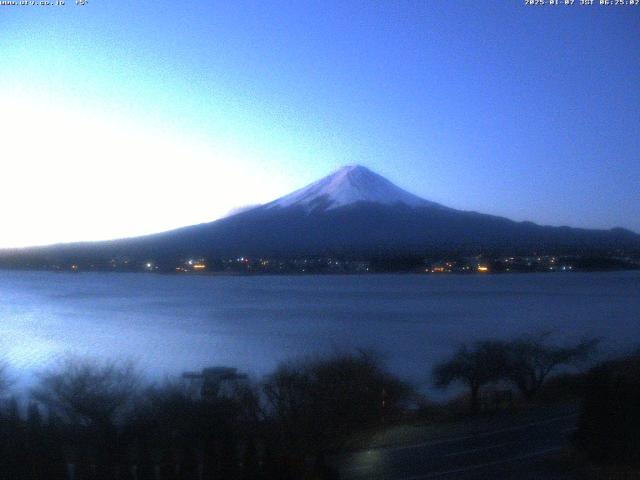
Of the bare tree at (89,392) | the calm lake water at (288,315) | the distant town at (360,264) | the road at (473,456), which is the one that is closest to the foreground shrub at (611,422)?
the road at (473,456)

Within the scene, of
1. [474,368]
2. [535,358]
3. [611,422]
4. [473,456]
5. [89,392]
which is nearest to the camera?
[611,422]

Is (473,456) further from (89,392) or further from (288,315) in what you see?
(288,315)

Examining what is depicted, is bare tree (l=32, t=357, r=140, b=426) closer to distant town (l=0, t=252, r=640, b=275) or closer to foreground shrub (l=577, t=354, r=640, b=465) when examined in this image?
foreground shrub (l=577, t=354, r=640, b=465)

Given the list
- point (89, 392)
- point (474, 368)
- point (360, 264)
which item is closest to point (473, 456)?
point (89, 392)

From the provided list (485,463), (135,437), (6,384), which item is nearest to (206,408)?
(135,437)

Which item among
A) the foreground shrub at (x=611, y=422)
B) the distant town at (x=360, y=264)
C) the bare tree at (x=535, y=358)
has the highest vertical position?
the distant town at (x=360, y=264)

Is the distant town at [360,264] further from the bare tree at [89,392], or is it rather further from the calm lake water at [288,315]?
the bare tree at [89,392]
